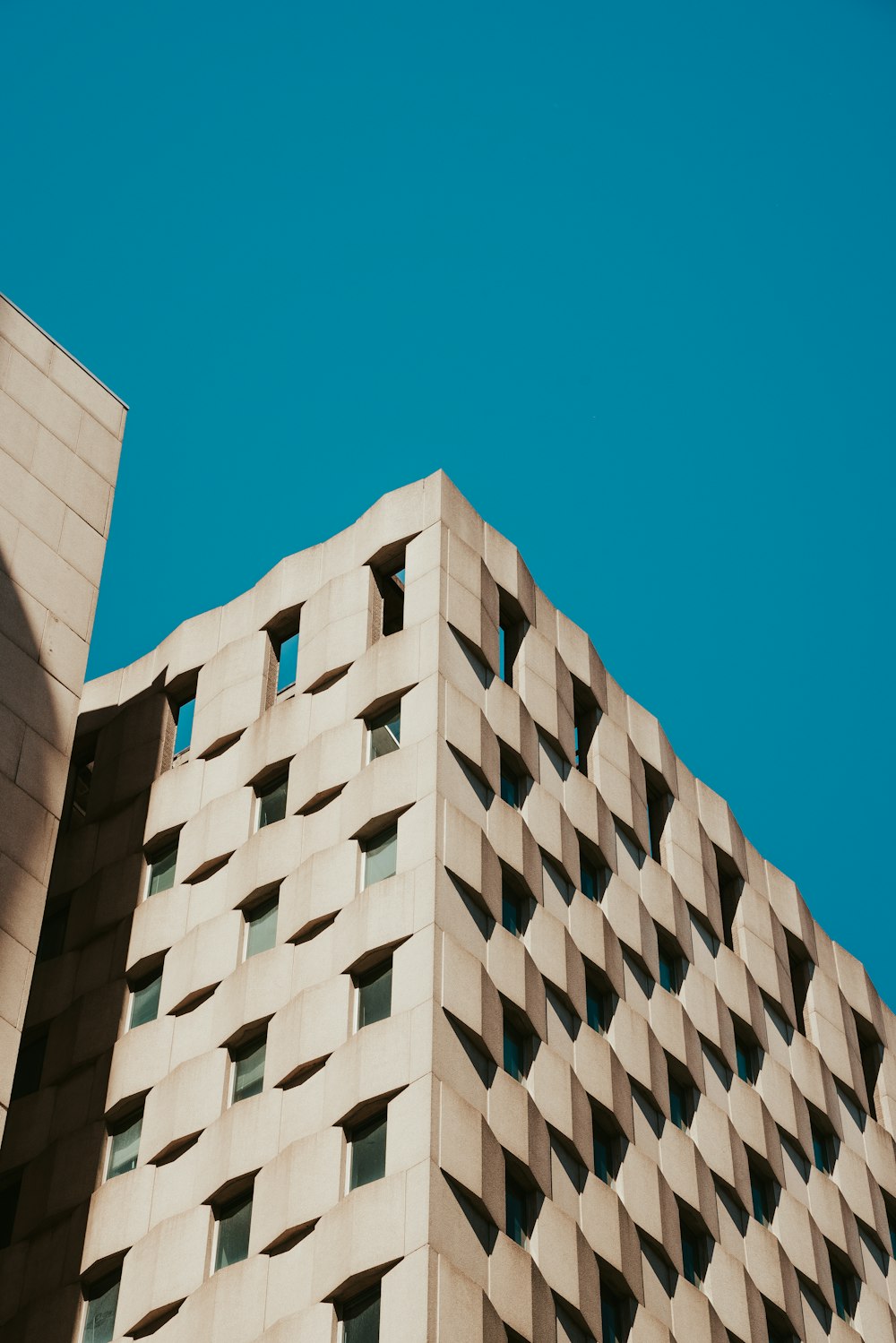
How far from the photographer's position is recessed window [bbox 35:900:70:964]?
57.0 m

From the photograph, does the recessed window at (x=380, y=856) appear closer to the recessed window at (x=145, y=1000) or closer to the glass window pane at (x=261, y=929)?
the glass window pane at (x=261, y=929)

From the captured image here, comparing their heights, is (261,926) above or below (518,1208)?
above

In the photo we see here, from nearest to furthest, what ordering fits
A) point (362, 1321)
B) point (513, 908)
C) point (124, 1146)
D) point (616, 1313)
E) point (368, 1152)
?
1. point (362, 1321)
2. point (368, 1152)
3. point (616, 1313)
4. point (124, 1146)
5. point (513, 908)

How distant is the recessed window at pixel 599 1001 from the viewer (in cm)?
5444

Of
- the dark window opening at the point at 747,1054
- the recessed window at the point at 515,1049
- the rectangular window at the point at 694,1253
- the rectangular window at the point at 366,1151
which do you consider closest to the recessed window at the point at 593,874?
the dark window opening at the point at 747,1054

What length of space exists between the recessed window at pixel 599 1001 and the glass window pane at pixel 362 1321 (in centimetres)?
1291

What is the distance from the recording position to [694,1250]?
54250 millimetres

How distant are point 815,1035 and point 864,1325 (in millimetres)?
9470

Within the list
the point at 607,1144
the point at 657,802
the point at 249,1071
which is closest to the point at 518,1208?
the point at 607,1144

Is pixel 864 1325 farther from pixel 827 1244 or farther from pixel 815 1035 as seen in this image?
pixel 815 1035

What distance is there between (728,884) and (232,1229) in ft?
79.5

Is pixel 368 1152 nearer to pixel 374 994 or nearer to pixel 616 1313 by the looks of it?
pixel 374 994

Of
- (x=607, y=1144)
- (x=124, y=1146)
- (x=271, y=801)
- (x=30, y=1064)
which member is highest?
(x=271, y=801)

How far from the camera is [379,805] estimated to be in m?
51.0
